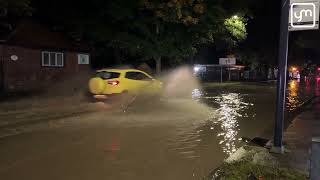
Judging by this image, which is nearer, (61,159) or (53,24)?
(61,159)

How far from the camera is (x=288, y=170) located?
723 cm

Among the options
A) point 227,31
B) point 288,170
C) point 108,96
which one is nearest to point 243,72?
point 227,31

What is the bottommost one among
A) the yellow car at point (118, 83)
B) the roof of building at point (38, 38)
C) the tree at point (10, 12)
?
the yellow car at point (118, 83)

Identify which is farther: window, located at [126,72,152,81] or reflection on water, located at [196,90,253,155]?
window, located at [126,72,152,81]

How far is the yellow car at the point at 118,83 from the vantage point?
19562mm

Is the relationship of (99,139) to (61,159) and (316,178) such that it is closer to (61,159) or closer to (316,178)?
(61,159)

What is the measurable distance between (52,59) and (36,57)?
72.8 inches

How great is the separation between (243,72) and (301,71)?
15771 mm

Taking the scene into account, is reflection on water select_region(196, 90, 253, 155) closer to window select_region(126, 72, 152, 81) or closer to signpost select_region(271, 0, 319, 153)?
signpost select_region(271, 0, 319, 153)

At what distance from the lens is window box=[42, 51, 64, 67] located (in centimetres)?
2970

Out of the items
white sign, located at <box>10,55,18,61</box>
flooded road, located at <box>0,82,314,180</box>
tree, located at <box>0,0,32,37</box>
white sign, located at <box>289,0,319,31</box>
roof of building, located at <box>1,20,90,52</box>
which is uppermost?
tree, located at <box>0,0,32,37</box>

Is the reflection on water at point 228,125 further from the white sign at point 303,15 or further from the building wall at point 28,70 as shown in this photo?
the building wall at point 28,70

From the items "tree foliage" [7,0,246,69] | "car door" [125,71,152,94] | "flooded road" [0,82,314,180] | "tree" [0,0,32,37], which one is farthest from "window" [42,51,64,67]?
"flooded road" [0,82,314,180]

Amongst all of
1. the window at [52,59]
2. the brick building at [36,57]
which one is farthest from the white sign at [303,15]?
the window at [52,59]
